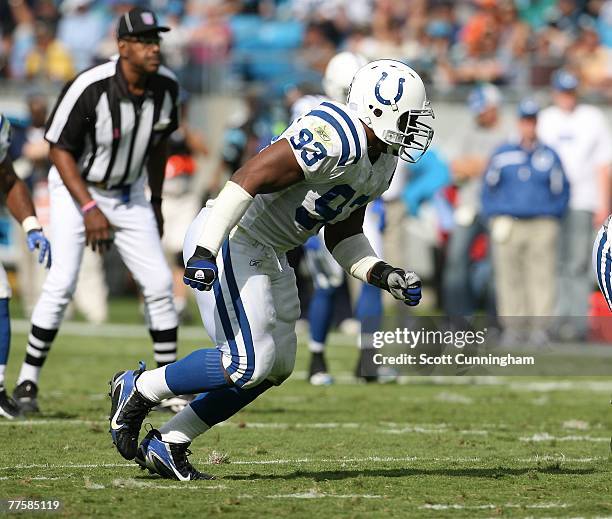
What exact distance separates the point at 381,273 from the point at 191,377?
2.90 feet

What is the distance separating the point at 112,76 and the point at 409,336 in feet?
11.0

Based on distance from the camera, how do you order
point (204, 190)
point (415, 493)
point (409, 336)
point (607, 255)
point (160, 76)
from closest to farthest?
point (415, 493) < point (607, 255) < point (160, 76) < point (409, 336) < point (204, 190)

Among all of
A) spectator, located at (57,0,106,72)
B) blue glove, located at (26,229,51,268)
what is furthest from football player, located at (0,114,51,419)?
spectator, located at (57,0,106,72)

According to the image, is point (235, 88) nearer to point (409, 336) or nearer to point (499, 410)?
point (409, 336)

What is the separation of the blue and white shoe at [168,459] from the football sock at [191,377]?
7.3 inches

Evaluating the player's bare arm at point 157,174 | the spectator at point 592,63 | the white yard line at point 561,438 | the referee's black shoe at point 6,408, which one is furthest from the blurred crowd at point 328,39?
the referee's black shoe at point 6,408

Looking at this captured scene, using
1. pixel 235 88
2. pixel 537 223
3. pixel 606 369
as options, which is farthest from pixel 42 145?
pixel 606 369

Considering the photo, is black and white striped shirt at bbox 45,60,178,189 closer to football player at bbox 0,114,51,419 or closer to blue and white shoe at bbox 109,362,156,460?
football player at bbox 0,114,51,419

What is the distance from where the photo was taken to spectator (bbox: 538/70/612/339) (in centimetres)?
1212

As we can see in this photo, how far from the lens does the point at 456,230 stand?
13.1 meters

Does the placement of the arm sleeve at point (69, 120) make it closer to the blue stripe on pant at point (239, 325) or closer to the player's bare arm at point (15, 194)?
the player's bare arm at point (15, 194)

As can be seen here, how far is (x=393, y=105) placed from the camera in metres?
5.21

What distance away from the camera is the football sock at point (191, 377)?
17.2 ft

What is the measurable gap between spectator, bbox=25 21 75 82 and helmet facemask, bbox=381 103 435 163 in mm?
11077
